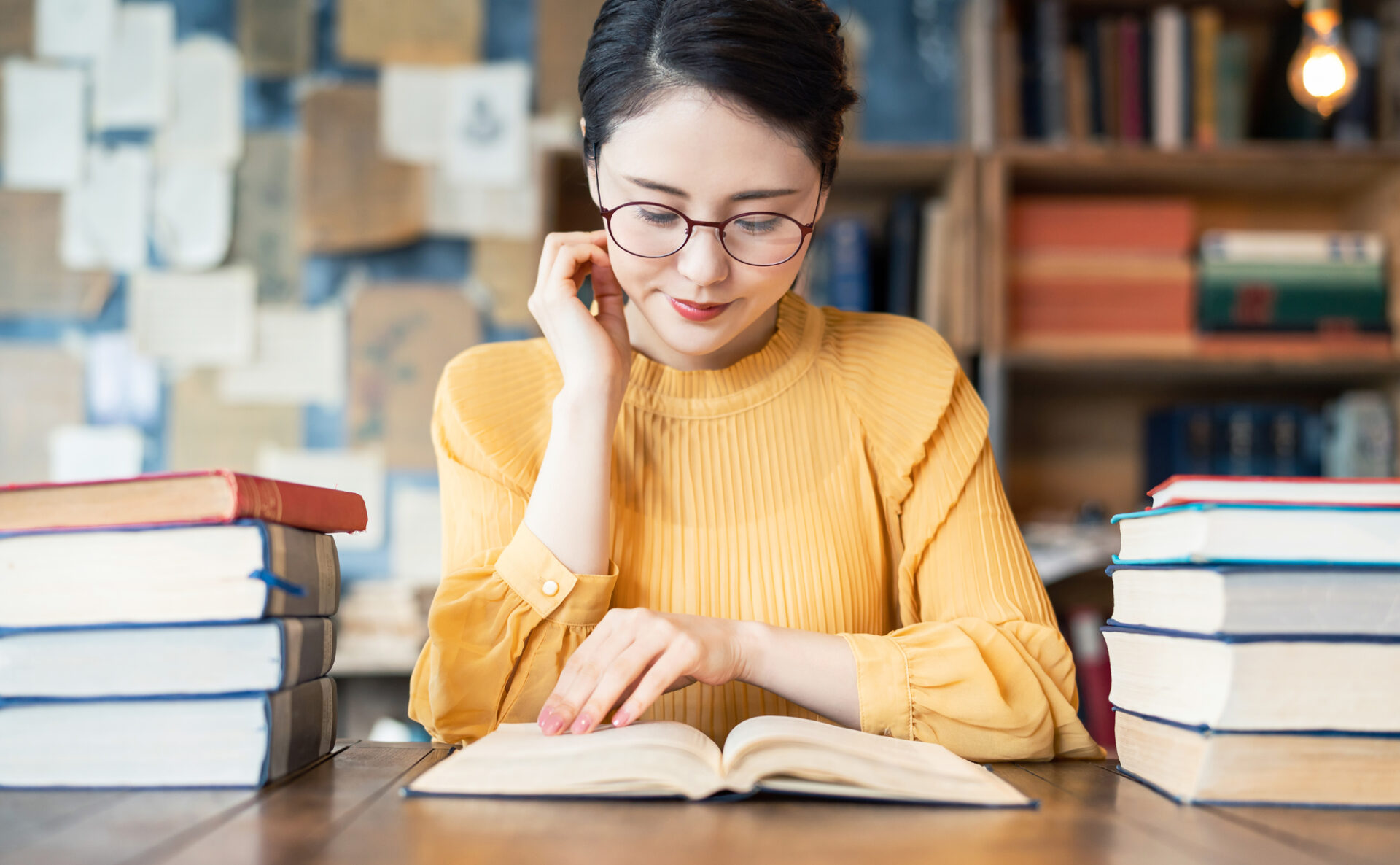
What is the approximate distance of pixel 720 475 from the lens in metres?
1.18

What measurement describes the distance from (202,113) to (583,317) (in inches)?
72.7

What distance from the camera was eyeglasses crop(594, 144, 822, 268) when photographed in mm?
1022

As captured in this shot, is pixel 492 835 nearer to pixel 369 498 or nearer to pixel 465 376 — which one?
pixel 465 376

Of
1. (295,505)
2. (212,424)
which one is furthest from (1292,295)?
(212,424)

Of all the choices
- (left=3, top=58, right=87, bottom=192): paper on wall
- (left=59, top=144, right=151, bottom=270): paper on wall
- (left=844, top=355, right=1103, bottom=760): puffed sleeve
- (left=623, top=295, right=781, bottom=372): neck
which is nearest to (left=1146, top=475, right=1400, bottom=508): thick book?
(left=844, top=355, right=1103, bottom=760): puffed sleeve

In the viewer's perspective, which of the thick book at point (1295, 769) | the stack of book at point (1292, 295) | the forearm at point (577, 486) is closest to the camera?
the thick book at point (1295, 769)

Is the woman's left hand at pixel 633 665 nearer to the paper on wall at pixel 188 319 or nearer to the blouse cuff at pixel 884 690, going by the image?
the blouse cuff at pixel 884 690

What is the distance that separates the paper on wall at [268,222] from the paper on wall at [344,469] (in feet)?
1.21

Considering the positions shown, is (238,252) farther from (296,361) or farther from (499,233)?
(499,233)

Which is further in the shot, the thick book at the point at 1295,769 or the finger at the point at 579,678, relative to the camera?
the finger at the point at 579,678

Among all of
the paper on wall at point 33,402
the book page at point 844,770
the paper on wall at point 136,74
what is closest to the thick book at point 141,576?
the book page at point 844,770

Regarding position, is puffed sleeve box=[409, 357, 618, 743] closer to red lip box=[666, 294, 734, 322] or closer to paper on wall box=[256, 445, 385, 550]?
red lip box=[666, 294, 734, 322]

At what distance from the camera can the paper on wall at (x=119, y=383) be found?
2469 millimetres

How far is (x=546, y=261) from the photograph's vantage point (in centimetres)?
115
